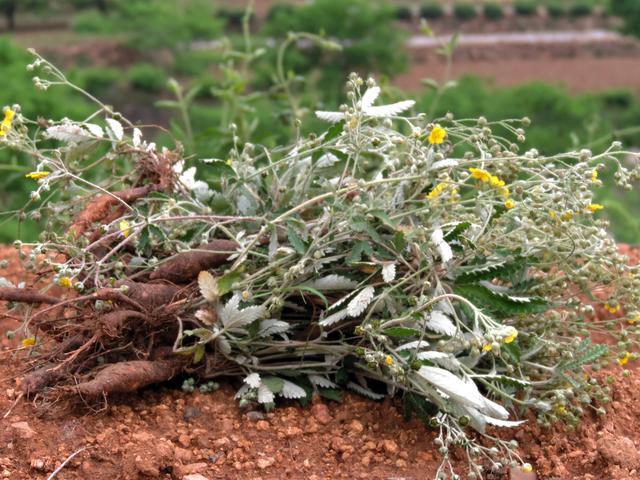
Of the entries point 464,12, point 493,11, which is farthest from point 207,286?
point 493,11

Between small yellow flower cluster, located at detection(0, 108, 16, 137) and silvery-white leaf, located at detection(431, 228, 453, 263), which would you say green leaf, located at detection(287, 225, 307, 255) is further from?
small yellow flower cluster, located at detection(0, 108, 16, 137)

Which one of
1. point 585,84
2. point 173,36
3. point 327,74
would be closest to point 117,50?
point 173,36

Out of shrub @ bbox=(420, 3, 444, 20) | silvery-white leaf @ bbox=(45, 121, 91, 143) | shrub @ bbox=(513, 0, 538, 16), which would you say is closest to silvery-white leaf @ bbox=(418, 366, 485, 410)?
silvery-white leaf @ bbox=(45, 121, 91, 143)

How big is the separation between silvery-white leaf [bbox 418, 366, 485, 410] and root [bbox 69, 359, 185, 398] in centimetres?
48

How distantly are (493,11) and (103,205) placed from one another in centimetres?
1088

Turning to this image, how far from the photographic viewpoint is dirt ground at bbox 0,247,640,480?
1.58 metres

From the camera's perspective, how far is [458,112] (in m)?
6.04

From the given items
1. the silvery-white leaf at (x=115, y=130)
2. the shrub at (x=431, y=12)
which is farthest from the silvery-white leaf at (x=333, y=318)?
the shrub at (x=431, y=12)

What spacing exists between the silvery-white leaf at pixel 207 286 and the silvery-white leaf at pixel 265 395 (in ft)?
0.63

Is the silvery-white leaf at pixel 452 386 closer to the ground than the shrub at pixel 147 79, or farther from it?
farther from it

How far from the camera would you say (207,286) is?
1718mm

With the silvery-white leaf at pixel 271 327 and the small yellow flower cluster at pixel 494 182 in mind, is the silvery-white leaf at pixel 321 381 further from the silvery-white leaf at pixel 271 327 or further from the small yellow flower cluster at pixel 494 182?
the small yellow flower cluster at pixel 494 182

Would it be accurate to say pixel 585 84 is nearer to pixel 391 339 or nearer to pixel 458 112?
pixel 458 112

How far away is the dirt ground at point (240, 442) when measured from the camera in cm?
158
